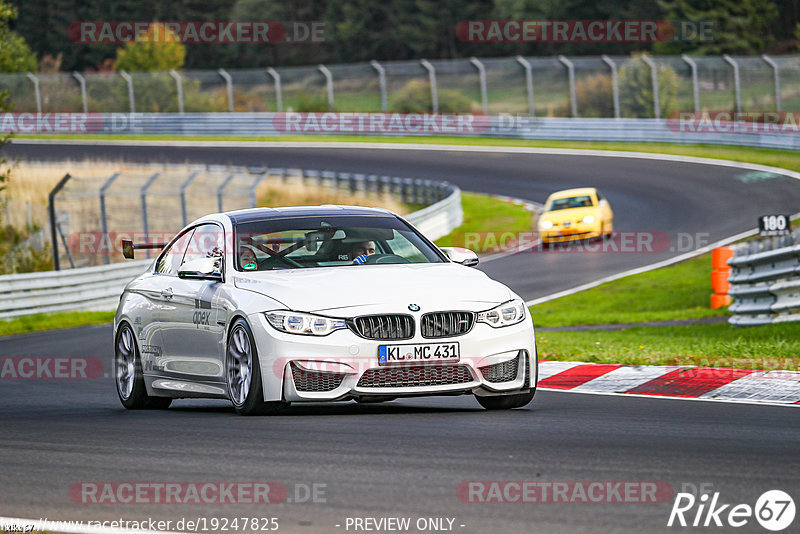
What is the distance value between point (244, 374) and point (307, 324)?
0.65m

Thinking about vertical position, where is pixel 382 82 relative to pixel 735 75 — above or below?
above

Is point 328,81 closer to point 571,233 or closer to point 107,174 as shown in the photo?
point 107,174

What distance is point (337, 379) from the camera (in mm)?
8211

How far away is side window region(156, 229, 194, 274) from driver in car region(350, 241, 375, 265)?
5.19 ft

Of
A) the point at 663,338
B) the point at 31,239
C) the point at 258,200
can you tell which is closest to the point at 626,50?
the point at 258,200

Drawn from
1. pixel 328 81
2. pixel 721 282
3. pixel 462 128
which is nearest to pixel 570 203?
pixel 721 282

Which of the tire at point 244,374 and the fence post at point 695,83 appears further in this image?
the fence post at point 695,83

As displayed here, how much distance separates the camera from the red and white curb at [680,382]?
946 cm

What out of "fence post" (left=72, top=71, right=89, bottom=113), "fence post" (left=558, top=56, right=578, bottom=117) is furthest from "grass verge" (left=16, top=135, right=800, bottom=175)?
"fence post" (left=558, top=56, right=578, bottom=117)

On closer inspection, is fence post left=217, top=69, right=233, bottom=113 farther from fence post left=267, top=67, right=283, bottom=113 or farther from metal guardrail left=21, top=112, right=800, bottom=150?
fence post left=267, top=67, right=283, bottom=113

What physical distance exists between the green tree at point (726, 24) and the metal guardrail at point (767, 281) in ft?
191

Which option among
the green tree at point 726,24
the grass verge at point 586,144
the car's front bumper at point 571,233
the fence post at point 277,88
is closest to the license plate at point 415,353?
the car's front bumper at point 571,233

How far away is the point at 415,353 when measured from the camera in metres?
8.20

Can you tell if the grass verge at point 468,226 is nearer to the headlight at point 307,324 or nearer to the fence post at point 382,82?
the headlight at point 307,324
